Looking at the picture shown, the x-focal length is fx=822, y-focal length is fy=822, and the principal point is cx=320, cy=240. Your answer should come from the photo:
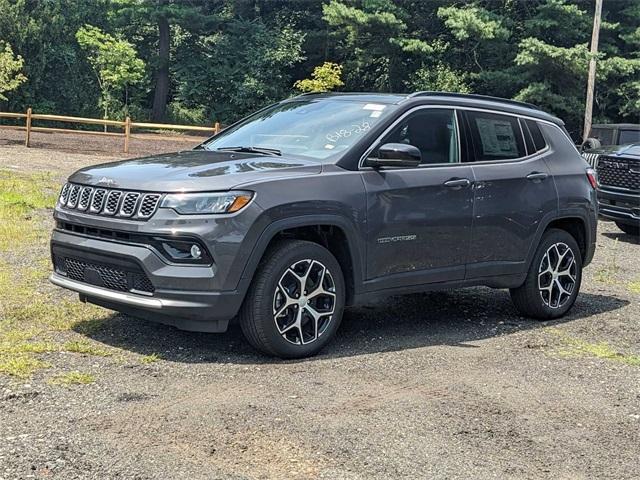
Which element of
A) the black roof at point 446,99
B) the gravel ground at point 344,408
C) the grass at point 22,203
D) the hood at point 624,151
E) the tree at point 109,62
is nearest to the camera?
the gravel ground at point 344,408

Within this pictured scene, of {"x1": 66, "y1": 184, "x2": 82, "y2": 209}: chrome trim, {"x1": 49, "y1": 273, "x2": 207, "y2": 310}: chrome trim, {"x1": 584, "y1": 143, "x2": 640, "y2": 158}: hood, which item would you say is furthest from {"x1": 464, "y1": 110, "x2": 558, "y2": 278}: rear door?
{"x1": 584, "y1": 143, "x2": 640, "y2": 158}: hood

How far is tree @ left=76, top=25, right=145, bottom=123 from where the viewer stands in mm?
40438

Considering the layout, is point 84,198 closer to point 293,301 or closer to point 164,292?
point 164,292

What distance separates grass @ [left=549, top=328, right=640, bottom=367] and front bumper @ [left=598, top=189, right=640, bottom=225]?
659 cm

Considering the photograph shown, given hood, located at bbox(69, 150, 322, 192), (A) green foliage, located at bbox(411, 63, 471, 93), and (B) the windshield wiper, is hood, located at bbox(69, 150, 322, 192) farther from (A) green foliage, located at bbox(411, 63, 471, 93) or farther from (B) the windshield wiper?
(A) green foliage, located at bbox(411, 63, 471, 93)

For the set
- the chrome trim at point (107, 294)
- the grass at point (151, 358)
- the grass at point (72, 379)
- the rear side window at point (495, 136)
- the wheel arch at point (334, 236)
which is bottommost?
the grass at point (151, 358)

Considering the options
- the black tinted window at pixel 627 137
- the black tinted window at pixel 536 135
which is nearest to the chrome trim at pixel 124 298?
the black tinted window at pixel 536 135

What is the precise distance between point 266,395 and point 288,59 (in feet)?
134

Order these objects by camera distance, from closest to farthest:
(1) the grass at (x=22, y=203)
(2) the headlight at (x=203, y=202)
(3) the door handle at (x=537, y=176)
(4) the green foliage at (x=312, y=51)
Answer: (2) the headlight at (x=203, y=202)
(3) the door handle at (x=537, y=176)
(1) the grass at (x=22, y=203)
(4) the green foliage at (x=312, y=51)

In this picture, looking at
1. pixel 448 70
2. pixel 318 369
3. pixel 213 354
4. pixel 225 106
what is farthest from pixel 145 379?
pixel 225 106

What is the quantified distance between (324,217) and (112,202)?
1.35 metres

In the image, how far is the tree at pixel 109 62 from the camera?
133 feet

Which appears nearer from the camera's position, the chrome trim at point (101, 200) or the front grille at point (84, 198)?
the chrome trim at point (101, 200)

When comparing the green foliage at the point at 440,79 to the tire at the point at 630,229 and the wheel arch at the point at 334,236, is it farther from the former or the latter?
the wheel arch at the point at 334,236
